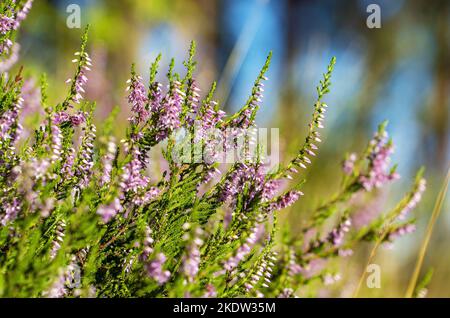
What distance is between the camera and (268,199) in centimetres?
248

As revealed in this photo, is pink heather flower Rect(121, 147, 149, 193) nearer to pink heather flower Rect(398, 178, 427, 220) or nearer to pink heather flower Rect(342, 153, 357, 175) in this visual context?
pink heather flower Rect(342, 153, 357, 175)

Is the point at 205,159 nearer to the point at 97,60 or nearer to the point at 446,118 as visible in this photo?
the point at 97,60

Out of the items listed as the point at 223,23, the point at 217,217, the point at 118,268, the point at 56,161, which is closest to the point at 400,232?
the point at 217,217

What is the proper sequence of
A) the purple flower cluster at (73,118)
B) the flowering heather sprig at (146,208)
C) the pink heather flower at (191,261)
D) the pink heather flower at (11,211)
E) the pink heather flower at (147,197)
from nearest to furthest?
the pink heather flower at (191,261)
the flowering heather sprig at (146,208)
the pink heather flower at (11,211)
the pink heather flower at (147,197)
the purple flower cluster at (73,118)

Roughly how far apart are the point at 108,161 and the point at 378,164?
1.03 meters

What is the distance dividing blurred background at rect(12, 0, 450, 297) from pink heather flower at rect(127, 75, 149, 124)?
1.27 m

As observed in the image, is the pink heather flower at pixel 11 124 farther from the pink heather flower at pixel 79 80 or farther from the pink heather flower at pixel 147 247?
the pink heather flower at pixel 147 247

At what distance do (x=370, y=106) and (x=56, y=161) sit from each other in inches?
269

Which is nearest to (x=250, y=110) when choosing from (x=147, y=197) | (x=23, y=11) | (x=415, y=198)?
(x=147, y=197)

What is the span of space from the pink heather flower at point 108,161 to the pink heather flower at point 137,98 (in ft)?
1.04

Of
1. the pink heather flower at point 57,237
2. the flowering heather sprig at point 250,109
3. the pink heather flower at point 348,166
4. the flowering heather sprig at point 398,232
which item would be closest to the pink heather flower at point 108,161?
the pink heather flower at point 57,237

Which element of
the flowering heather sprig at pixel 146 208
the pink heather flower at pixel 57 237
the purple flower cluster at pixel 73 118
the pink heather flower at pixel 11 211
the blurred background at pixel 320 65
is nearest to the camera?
the flowering heather sprig at pixel 146 208

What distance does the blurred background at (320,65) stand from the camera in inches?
223

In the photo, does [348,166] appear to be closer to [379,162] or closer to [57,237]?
[379,162]
